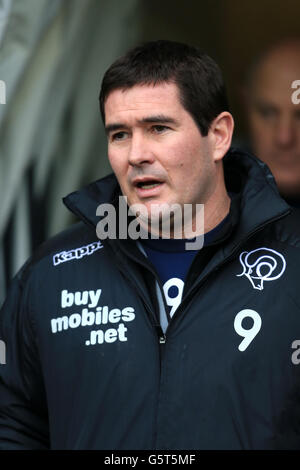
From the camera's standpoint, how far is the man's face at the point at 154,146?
6.95 feet

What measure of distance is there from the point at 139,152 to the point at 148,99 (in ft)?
0.45

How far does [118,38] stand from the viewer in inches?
140

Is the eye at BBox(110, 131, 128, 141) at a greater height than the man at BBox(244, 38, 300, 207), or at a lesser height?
lesser

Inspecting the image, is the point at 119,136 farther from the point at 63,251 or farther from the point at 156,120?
the point at 63,251

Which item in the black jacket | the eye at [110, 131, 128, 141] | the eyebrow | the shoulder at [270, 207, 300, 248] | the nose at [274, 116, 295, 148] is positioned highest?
the nose at [274, 116, 295, 148]

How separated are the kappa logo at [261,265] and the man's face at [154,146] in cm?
20

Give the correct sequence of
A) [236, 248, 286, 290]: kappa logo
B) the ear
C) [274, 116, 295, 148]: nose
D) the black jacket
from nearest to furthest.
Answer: the black jacket, [236, 248, 286, 290]: kappa logo, the ear, [274, 116, 295, 148]: nose

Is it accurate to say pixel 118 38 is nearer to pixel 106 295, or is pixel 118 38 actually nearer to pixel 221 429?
pixel 106 295

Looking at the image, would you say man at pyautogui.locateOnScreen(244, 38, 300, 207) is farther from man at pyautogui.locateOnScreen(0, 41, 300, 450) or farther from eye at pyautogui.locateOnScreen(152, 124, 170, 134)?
eye at pyautogui.locateOnScreen(152, 124, 170, 134)

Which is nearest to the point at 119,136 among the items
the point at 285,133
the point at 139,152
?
the point at 139,152

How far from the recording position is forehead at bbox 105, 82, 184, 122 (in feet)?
6.96

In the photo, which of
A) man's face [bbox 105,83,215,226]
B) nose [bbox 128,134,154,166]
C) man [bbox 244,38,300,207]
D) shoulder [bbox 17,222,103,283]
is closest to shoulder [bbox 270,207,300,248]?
man's face [bbox 105,83,215,226]

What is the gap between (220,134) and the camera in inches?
89.0

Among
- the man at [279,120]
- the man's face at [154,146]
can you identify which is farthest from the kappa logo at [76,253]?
the man at [279,120]
